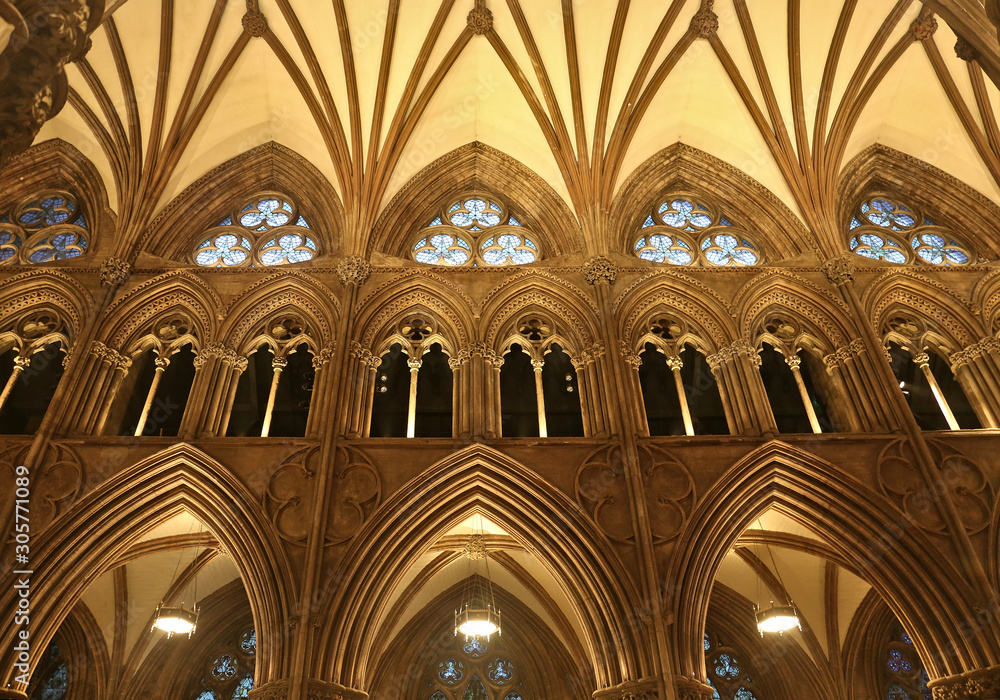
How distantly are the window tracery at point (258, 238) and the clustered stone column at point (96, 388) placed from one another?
2.37 meters

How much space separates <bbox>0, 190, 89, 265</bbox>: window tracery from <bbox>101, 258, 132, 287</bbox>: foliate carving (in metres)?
1.23

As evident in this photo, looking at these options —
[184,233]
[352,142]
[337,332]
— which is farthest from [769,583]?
[184,233]

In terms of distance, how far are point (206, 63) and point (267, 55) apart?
43.8 inches

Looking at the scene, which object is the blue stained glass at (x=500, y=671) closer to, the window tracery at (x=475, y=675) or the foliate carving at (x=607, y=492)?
the window tracery at (x=475, y=675)

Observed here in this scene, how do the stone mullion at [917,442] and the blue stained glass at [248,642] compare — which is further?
the blue stained glass at [248,642]

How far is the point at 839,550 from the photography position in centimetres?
1028

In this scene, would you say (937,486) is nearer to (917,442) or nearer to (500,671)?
(917,442)

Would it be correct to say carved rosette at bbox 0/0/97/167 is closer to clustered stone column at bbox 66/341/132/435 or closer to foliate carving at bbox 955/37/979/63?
clustered stone column at bbox 66/341/132/435

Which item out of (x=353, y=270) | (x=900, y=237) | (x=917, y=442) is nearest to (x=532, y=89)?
(x=353, y=270)

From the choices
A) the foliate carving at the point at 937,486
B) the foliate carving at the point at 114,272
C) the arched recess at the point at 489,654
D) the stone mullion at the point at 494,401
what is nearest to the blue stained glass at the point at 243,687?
the arched recess at the point at 489,654

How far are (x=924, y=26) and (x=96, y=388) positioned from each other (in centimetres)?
1540

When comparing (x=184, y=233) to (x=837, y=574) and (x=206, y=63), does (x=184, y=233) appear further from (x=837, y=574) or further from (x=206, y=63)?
(x=837, y=574)

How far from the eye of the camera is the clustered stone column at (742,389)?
11203 millimetres

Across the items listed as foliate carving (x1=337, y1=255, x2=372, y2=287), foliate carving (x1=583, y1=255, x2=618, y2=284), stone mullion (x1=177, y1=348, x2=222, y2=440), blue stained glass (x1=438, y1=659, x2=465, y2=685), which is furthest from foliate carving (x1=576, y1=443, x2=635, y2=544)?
→ stone mullion (x1=177, y1=348, x2=222, y2=440)
